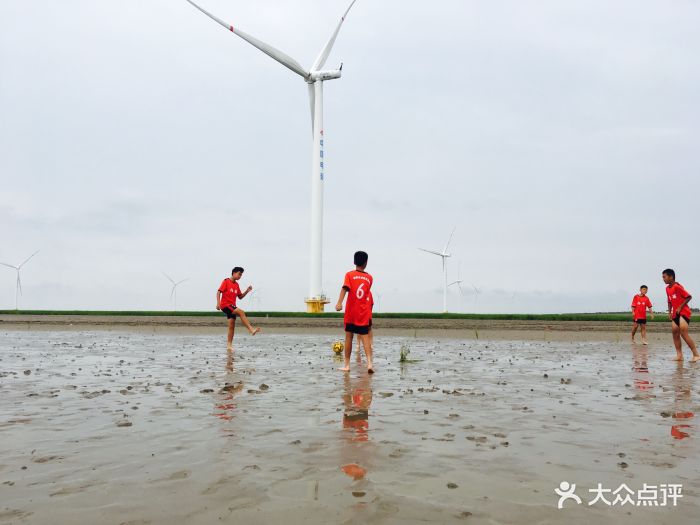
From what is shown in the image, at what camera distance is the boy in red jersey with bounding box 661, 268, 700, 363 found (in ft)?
52.3

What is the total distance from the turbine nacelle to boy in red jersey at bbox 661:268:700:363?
44.3 metres

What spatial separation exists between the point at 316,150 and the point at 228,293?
3776 centimetres

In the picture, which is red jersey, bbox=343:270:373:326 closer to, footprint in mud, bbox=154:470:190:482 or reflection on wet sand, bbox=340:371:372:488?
reflection on wet sand, bbox=340:371:372:488

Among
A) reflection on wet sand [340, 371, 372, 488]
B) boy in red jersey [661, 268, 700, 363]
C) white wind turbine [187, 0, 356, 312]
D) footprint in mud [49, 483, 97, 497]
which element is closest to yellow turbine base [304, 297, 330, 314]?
white wind turbine [187, 0, 356, 312]

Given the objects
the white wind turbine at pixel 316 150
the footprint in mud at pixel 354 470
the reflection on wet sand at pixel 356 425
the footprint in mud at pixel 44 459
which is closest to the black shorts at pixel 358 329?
the reflection on wet sand at pixel 356 425

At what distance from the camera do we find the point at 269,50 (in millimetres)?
50719

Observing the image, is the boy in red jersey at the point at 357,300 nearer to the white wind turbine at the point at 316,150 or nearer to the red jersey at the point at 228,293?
the red jersey at the point at 228,293

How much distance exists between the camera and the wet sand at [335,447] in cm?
389

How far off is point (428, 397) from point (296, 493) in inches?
187

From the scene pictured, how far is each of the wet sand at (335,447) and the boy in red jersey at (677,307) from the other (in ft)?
19.3

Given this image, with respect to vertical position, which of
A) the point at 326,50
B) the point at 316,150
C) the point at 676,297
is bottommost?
the point at 676,297

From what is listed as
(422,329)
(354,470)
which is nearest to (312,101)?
(422,329)

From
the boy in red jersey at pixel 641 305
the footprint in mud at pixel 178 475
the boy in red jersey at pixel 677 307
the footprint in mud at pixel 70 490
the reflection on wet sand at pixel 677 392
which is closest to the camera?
the footprint in mud at pixel 70 490

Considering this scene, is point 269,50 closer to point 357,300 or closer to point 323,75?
point 323,75
